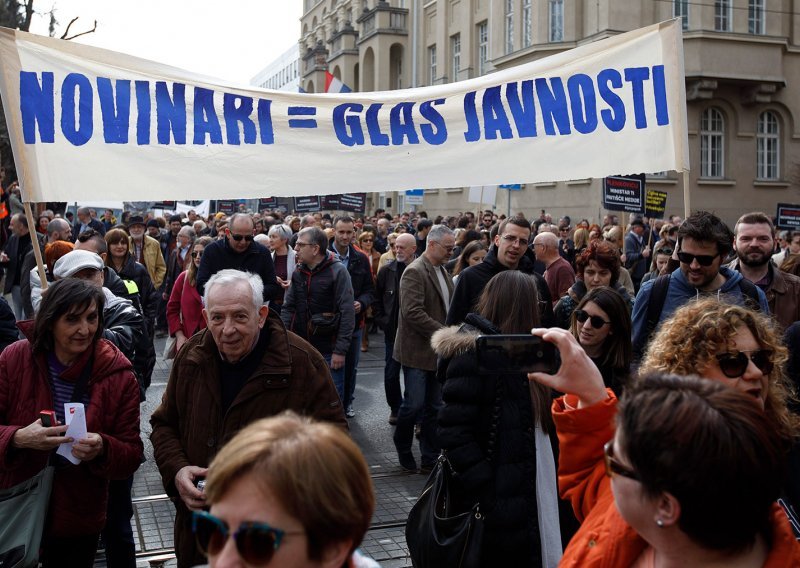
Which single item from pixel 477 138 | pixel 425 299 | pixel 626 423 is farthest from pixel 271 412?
Result: pixel 425 299

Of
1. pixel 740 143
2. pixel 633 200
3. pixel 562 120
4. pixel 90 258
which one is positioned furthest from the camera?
pixel 740 143

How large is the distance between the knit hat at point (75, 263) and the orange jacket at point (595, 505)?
349cm

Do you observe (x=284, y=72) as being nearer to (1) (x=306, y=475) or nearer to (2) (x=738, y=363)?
(2) (x=738, y=363)

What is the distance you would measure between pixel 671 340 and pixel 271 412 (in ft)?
5.08

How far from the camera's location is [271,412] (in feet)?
11.5

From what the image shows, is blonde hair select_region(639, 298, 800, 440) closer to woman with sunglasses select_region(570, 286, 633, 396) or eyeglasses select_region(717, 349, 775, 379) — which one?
eyeglasses select_region(717, 349, 775, 379)

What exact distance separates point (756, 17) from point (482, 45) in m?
11.7

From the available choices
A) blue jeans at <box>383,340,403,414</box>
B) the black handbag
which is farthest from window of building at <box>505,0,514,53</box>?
the black handbag

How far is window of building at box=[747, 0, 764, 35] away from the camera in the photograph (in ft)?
93.7

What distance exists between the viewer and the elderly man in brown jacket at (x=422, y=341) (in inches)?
281

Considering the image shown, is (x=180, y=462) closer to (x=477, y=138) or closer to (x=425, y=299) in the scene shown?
(x=477, y=138)

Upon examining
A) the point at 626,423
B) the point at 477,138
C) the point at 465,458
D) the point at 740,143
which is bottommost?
the point at 465,458

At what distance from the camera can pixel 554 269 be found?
8383 millimetres

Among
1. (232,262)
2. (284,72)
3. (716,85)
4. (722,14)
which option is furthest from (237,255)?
(284,72)
